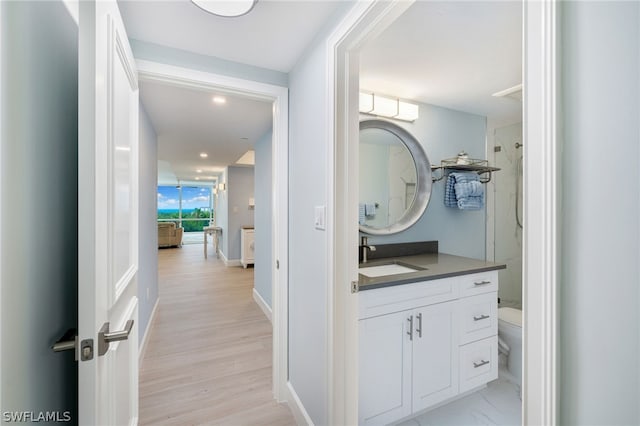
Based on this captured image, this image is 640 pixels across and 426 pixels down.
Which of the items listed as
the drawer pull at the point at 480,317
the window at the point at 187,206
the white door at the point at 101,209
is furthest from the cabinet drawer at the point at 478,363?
the window at the point at 187,206

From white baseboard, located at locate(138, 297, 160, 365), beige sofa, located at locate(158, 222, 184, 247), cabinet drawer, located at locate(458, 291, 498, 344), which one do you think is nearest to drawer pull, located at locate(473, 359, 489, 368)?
cabinet drawer, located at locate(458, 291, 498, 344)

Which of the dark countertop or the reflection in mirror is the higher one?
the reflection in mirror

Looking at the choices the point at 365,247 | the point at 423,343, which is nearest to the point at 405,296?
the point at 423,343

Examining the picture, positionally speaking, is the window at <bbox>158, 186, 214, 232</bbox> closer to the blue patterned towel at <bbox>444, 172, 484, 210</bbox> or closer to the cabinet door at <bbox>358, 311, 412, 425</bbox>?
the blue patterned towel at <bbox>444, 172, 484, 210</bbox>

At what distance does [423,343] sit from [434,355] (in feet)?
0.42

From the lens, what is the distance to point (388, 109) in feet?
7.52

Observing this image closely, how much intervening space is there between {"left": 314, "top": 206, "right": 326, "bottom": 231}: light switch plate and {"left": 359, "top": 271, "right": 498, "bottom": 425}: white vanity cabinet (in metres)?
0.45

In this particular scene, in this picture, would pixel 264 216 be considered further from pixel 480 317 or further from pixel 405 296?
pixel 480 317

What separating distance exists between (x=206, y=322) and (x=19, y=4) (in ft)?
10.1

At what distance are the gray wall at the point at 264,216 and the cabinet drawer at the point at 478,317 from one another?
2.12 m

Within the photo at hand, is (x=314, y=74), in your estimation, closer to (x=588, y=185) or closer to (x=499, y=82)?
(x=588, y=185)

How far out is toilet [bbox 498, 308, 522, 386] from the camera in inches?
83.1

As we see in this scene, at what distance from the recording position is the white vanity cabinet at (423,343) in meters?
1.55

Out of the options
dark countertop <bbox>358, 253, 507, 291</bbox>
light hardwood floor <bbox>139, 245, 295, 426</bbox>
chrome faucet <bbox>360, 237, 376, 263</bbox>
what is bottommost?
light hardwood floor <bbox>139, 245, 295, 426</bbox>
